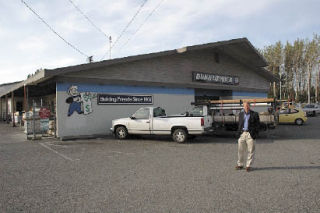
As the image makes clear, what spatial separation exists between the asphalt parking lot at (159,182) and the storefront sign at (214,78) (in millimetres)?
11604

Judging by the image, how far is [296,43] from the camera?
54.0m

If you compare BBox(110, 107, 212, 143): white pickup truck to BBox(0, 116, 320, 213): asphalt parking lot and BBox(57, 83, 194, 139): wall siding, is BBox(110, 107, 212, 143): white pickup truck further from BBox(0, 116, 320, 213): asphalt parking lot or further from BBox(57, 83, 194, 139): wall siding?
BBox(0, 116, 320, 213): asphalt parking lot

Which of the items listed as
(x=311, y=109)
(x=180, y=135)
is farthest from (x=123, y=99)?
(x=311, y=109)

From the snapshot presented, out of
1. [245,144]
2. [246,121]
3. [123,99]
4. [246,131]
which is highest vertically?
[123,99]

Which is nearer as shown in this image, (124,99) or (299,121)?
(124,99)

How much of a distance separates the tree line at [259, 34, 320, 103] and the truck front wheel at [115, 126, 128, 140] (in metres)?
48.0

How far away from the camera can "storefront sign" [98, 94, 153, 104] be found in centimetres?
1503

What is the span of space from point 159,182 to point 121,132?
26.1ft

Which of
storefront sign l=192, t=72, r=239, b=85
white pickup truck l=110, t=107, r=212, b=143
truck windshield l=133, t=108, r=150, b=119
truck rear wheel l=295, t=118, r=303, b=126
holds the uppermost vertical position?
storefront sign l=192, t=72, r=239, b=85

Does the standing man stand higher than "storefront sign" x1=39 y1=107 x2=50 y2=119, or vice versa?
"storefront sign" x1=39 y1=107 x2=50 y2=119

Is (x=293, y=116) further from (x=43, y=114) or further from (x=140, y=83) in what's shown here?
(x=43, y=114)

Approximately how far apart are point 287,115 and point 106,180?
1903 centimetres

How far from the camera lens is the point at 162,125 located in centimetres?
1221

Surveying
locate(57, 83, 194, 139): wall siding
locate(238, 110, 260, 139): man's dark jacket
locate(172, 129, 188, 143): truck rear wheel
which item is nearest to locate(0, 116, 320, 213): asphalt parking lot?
locate(238, 110, 260, 139): man's dark jacket
